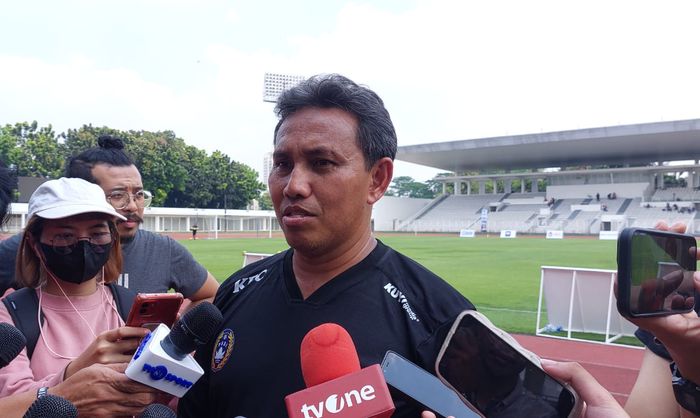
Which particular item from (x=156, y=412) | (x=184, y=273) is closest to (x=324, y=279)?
(x=156, y=412)

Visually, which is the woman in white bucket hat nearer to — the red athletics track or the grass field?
the red athletics track

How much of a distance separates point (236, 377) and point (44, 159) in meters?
53.6

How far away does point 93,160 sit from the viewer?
345cm

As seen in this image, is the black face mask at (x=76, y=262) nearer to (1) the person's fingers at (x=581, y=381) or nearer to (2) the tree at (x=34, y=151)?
(1) the person's fingers at (x=581, y=381)

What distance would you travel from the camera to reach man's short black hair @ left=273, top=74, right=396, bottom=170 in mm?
1854

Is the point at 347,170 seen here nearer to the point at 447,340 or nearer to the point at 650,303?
the point at 447,340

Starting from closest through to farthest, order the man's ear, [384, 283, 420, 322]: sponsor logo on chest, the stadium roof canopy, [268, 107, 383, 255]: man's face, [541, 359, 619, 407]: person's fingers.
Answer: [541, 359, 619, 407]: person's fingers < [384, 283, 420, 322]: sponsor logo on chest < [268, 107, 383, 255]: man's face < the man's ear < the stadium roof canopy

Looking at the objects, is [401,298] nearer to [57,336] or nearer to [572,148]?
[57,336]

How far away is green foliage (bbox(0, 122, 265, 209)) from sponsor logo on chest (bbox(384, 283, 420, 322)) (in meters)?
48.7

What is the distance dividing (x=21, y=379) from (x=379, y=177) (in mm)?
1338

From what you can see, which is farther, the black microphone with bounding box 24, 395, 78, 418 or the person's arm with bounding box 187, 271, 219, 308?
the person's arm with bounding box 187, 271, 219, 308

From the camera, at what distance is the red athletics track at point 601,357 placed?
586 cm

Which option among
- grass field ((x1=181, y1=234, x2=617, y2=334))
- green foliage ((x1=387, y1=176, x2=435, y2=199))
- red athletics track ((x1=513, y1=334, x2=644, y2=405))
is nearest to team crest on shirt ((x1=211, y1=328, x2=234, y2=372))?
red athletics track ((x1=513, y1=334, x2=644, y2=405))

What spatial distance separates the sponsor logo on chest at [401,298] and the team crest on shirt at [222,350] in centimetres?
A: 54
